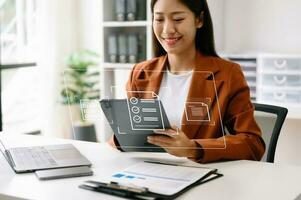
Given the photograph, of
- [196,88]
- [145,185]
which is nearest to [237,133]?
[196,88]

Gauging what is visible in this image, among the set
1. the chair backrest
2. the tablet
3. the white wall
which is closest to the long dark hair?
the chair backrest

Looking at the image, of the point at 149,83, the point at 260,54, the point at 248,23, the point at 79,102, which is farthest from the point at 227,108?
the point at 248,23

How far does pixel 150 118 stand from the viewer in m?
1.43

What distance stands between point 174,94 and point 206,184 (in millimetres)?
417

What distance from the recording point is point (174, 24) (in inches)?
67.1

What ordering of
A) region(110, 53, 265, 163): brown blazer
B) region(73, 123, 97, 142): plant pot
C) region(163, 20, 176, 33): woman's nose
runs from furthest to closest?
region(73, 123, 97, 142): plant pot → region(163, 20, 176, 33): woman's nose → region(110, 53, 265, 163): brown blazer

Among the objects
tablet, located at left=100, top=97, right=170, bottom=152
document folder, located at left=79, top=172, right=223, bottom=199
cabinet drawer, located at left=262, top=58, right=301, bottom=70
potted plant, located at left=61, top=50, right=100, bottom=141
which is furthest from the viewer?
potted plant, located at left=61, top=50, right=100, bottom=141

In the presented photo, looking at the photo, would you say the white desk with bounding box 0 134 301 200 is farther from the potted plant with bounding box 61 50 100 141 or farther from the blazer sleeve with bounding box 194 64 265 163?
the potted plant with bounding box 61 50 100 141

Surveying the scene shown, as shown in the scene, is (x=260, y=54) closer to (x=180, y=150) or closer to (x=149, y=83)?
(x=149, y=83)

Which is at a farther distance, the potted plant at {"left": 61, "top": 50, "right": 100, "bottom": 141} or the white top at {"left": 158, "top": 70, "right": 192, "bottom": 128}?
the potted plant at {"left": 61, "top": 50, "right": 100, "bottom": 141}

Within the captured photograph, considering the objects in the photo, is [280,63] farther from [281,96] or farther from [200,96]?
[200,96]

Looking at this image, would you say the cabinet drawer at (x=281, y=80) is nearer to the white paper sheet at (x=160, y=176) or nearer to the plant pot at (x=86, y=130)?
the plant pot at (x=86, y=130)

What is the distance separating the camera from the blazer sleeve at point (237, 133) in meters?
1.52

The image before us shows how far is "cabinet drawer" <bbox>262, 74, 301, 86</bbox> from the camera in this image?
298 centimetres
